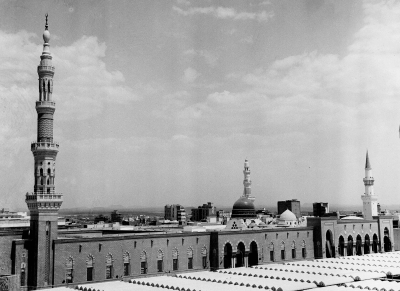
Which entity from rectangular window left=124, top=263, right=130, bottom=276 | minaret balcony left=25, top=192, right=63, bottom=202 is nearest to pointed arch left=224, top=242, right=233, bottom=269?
rectangular window left=124, top=263, right=130, bottom=276

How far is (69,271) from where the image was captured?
42812 mm

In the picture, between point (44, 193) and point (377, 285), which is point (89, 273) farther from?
point (377, 285)

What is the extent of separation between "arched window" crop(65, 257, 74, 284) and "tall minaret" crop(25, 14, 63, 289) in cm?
148

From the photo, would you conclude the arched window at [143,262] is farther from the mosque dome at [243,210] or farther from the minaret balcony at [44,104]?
the mosque dome at [243,210]

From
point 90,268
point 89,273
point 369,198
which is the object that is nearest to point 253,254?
point 90,268

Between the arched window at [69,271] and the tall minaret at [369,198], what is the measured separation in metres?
59.2

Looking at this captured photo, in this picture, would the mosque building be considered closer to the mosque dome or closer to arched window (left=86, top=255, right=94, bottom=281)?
arched window (left=86, top=255, right=94, bottom=281)

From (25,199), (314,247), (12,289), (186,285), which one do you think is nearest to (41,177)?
(25,199)

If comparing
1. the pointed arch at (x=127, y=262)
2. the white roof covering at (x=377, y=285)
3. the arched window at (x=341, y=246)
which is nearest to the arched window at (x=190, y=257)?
the pointed arch at (x=127, y=262)

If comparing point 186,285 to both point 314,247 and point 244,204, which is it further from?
point 244,204

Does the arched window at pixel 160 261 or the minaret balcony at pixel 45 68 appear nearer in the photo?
the minaret balcony at pixel 45 68

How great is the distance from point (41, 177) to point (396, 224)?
75.2 metres

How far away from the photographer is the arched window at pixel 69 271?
139ft

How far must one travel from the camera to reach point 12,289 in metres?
35.8
